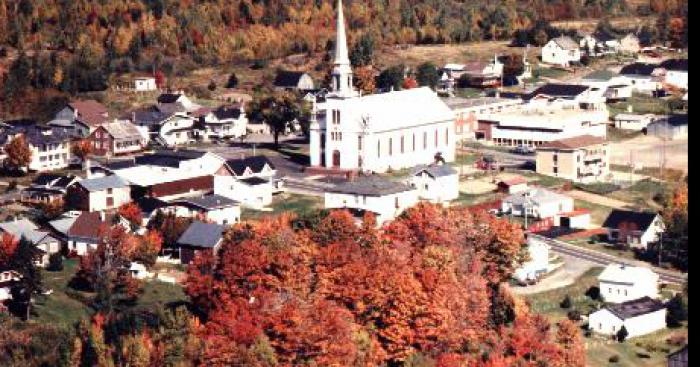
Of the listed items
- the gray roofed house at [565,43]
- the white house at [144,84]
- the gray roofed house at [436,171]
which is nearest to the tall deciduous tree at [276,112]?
the white house at [144,84]

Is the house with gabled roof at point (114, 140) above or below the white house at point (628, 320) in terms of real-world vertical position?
above

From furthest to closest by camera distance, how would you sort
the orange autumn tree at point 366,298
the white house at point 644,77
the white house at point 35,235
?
the white house at point 644,77 < the white house at point 35,235 < the orange autumn tree at point 366,298

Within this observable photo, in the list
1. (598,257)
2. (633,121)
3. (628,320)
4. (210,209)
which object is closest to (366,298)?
(628,320)

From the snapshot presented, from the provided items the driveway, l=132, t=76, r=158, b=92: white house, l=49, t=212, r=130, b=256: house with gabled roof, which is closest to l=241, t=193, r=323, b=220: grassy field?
l=49, t=212, r=130, b=256: house with gabled roof

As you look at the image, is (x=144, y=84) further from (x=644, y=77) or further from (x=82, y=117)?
(x=644, y=77)

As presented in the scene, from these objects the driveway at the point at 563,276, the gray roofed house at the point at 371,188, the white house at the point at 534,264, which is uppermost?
the gray roofed house at the point at 371,188

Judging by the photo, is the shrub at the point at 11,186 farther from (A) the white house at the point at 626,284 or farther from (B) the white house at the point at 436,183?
(A) the white house at the point at 626,284

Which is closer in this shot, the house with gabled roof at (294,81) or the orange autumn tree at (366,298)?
the orange autumn tree at (366,298)

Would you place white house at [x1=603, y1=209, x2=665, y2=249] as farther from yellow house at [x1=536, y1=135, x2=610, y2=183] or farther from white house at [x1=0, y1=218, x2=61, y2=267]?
white house at [x1=0, y1=218, x2=61, y2=267]
